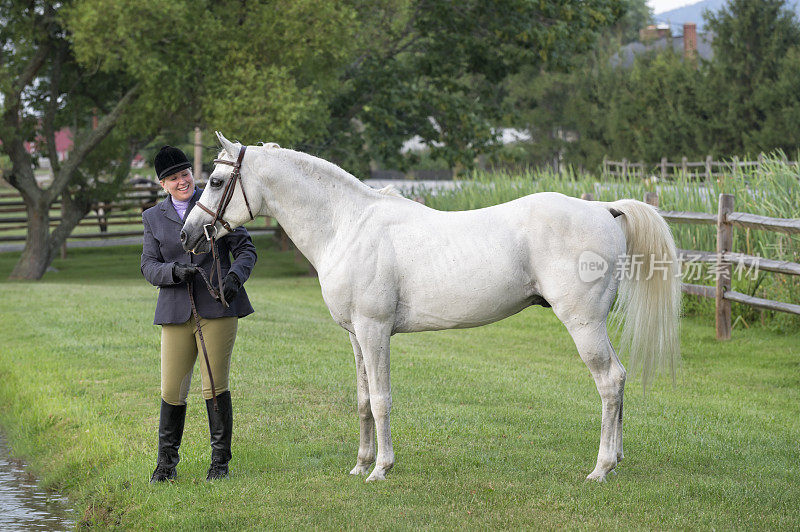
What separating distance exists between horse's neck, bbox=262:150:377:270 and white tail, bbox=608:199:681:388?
1543 mm

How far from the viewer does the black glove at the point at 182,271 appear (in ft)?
16.9

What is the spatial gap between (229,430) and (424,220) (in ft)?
5.66

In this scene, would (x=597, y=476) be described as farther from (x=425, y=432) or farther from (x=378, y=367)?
(x=425, y=432)

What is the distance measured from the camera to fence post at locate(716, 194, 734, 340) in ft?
35.2

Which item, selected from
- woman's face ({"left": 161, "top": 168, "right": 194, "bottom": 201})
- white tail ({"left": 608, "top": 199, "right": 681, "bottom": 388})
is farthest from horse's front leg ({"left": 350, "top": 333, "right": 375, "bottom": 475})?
white tail ({"left": 608, "top": 199, "right": 681, "bottom": 388})

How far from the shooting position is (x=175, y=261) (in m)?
5.34

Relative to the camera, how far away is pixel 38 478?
6820 mm

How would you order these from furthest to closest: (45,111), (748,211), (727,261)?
(45,111)
(748,211)
(727,261)

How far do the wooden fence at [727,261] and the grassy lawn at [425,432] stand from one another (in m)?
0.45

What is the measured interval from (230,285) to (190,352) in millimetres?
571

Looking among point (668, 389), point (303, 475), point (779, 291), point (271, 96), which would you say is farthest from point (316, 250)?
point (271, 96)

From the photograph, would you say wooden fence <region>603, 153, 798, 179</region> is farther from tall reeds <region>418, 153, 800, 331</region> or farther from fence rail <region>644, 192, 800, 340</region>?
fence rail <region>644, 192, 800, 340</region>

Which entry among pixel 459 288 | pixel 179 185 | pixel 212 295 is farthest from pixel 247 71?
pixel 459 288

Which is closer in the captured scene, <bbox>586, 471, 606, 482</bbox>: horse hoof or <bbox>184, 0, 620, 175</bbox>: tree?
<bbox>586, 471, 606, 482</bbox>: horse hoof
